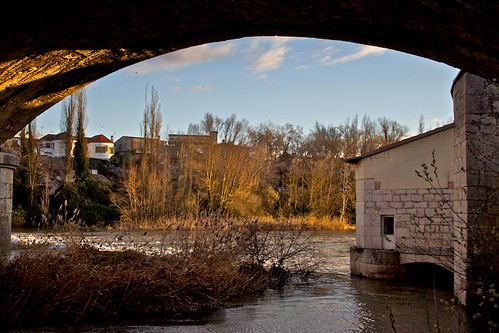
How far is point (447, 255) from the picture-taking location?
36.6 ft

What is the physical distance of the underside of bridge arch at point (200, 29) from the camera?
2285mm

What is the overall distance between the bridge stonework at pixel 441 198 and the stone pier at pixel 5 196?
241 inches

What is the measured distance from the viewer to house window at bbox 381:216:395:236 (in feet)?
42.6

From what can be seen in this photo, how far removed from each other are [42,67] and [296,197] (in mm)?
29157

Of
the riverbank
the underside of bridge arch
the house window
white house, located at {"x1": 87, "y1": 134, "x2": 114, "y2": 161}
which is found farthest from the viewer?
white house, located at {"x1": 87, "y1": 134, "x2": 114, "y2": 161}

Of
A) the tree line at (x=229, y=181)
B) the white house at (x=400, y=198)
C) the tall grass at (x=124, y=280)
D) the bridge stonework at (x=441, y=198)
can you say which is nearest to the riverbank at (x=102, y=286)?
the tall grass at (x=124, y=280)

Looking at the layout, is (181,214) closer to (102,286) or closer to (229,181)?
(102,286)

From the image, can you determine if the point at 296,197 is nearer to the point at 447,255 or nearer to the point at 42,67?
the point at 447,255

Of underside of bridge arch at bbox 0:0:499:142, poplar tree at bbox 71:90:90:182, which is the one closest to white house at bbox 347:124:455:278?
underside of bridge arch at bbox 0:0:499:142

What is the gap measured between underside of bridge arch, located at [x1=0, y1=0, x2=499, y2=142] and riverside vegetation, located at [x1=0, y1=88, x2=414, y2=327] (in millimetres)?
5622

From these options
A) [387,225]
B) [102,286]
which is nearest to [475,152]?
[387,225]

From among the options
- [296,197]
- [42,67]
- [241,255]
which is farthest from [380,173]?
[296,197]

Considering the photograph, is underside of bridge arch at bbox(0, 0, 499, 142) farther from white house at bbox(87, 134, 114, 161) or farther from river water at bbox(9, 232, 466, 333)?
white house at bbox(87, 134, 114, 161)

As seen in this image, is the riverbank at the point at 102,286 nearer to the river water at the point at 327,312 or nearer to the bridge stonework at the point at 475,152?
the river water at the point at 327,312
